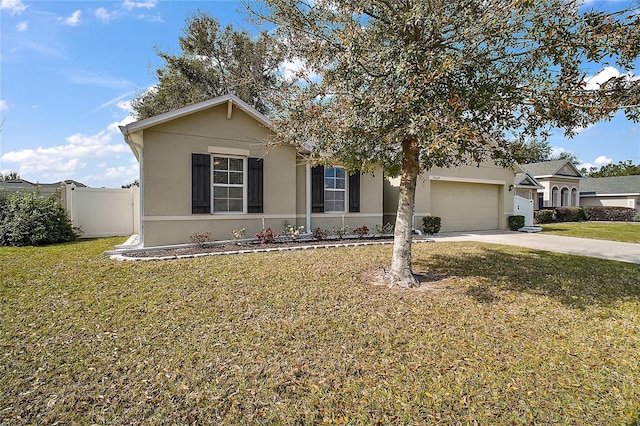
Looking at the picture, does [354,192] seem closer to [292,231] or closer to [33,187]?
[292,231]

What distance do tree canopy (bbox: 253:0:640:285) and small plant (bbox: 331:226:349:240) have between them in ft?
17.8

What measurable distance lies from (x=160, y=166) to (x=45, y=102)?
5.28m

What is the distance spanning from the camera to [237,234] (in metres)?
9.84

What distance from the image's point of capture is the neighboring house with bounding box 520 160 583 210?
27062mm

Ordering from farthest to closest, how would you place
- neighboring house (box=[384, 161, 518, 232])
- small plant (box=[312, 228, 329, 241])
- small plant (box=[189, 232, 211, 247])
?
1. neighboring house (box=[384, 161, 518, 232])
2. small plant (box=[312, 228, 329, 241])
3. small plant (box=[189, 232, 211, 247])

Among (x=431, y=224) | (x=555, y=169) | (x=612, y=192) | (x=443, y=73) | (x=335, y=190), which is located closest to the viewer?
(x=443, y=73)

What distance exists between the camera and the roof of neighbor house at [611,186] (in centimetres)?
2873

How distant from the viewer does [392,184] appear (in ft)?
46.7

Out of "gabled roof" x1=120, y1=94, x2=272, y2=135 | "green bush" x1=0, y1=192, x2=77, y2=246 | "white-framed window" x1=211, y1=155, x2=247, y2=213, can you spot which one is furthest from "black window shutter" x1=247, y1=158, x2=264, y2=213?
"green bush" x1=0, y1=192, x2=77, y2=246

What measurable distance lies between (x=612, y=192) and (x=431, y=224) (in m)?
27.1

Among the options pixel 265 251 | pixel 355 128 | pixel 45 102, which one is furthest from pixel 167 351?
pixel 45 102

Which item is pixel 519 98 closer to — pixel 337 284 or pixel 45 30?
pixel 337 284

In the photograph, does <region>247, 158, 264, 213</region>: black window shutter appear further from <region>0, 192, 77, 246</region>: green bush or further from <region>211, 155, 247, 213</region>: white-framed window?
<region>0, 192, 77, 246</region>: green bush

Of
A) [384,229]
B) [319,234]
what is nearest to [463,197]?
[384,229]
